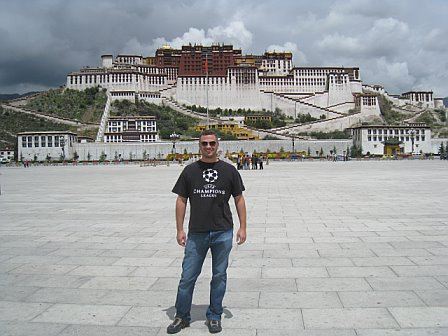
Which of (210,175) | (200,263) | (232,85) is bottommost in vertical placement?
(200,263)

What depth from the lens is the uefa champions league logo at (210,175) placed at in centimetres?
403

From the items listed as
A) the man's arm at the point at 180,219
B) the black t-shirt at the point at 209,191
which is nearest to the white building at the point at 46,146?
the man's arm at the point at 180,219

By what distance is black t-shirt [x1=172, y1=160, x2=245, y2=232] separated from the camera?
4031mm

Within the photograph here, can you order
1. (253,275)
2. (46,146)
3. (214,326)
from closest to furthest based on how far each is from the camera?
(214,326) → (253,275) → (46,146)

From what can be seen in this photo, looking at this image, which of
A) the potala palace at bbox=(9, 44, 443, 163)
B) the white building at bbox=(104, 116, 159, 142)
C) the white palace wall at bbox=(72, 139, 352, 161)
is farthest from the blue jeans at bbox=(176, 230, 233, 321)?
the potala palace at bbox=(9, 44, 443, 163)

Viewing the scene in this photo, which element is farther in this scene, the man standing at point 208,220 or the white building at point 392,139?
the white building at point 392,139

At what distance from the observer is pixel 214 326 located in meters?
3.87

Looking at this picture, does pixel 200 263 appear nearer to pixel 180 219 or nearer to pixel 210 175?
pixel 180 219

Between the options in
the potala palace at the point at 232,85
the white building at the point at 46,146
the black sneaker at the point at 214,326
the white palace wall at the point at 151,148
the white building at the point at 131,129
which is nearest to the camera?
the black sneaker at the point at 214,326

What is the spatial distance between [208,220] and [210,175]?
1.34 feet

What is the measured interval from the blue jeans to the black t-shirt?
84mm

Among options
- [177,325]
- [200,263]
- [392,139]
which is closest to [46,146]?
[392,139]

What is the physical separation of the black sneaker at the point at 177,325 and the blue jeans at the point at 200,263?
41mm

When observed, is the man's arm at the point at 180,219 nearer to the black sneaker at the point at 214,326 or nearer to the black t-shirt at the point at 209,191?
the black t-shirt at the point at 209,191
